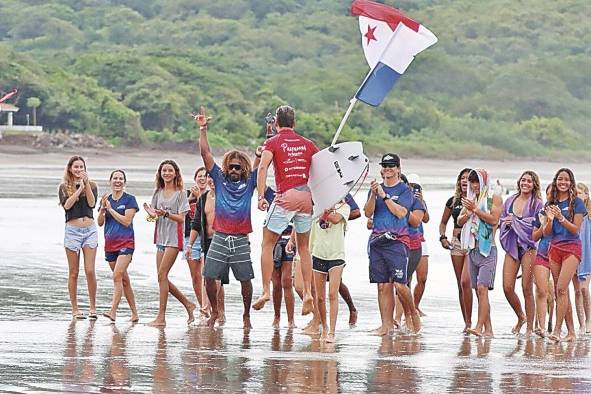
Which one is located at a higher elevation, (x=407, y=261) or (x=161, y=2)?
(x=161, y=2)

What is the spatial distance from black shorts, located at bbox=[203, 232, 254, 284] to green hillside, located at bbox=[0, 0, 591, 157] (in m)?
61.3

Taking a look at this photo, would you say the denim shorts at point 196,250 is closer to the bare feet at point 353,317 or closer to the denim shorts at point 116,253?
the denim shorts at point 116,253

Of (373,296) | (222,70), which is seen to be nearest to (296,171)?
(373,296)

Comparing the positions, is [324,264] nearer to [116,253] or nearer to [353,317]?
[353,317]

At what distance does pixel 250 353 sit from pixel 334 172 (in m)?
1.96

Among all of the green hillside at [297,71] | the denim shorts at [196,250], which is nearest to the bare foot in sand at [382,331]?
the denim shorts at [196,250]

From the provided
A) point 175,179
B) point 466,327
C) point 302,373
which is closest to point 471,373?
point 302,373

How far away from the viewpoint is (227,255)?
13570mm

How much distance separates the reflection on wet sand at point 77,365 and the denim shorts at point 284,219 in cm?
167

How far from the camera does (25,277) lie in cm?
1744

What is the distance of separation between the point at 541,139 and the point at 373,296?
259 ft

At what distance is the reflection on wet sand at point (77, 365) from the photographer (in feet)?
32.6

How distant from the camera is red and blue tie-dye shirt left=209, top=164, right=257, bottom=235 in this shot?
13.5 meters

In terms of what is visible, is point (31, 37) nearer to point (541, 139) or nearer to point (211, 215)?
point (541, 139)
